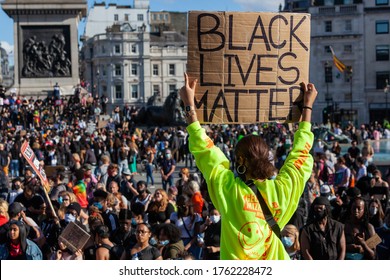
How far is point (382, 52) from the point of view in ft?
229

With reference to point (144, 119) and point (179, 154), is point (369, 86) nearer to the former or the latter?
point (144, 119)

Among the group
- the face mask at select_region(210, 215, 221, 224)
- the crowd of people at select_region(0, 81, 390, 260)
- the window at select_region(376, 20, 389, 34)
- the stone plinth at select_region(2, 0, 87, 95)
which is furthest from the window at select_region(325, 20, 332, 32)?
the face mask at select_region(210, 215, 221, 224)

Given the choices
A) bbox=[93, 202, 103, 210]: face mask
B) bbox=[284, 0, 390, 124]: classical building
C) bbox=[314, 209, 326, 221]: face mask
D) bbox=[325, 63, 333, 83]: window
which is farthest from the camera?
bbox=[284, 0, 390, 124]: classical building

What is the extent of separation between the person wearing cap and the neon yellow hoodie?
3.25m

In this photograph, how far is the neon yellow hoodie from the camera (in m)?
4.12

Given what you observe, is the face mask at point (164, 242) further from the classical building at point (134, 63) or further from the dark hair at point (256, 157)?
the classical building at point (134, 63)

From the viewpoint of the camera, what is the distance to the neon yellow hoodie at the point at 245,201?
4121mm

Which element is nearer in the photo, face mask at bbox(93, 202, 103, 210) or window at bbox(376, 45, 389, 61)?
face mask at bbox(93, 202, 103, 210)

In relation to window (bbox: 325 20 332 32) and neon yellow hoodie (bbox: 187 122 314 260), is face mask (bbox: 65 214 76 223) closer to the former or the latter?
neon yellow hoodie (bbox: 187 122 314 260)

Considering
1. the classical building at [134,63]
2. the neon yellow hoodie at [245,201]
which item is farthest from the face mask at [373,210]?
the classical building at [134,63]

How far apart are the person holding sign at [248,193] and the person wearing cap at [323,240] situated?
3.25 m

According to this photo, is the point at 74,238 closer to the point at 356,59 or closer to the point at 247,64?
the point at 247,64

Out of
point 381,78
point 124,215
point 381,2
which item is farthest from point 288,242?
point 381,2
